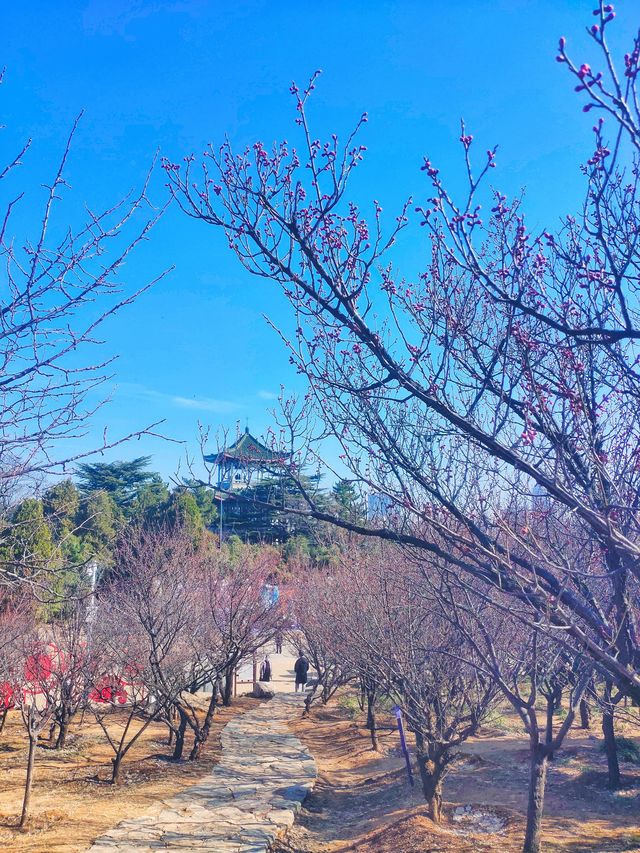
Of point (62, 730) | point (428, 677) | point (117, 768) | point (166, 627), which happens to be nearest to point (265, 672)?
point (62, 730)

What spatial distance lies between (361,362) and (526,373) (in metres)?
1.15

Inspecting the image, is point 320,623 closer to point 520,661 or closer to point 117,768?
point 117,768

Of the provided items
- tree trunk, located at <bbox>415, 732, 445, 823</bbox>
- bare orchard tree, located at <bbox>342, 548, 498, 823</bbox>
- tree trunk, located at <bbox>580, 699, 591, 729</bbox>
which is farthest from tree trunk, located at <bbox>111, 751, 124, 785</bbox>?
tree trunk, located at <bbox>580, 699, 591, 729</bbox>

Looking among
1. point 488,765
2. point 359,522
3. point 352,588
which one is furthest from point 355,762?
point 359,522

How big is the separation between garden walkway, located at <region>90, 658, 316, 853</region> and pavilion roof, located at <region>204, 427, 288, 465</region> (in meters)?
5.69

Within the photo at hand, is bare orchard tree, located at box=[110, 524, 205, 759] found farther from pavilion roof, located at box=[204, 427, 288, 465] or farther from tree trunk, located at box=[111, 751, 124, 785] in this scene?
pavilion roof, located at box=[204, 427, 288, 465]

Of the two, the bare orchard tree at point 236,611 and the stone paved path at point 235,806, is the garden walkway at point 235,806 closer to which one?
the stone paved path at point 235,806

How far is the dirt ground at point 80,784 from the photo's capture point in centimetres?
807

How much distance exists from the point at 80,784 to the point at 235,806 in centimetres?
270

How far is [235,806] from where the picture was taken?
9.80 metres

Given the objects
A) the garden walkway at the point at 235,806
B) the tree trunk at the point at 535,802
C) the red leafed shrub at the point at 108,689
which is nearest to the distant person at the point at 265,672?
the garden walkway at the point at 235,806

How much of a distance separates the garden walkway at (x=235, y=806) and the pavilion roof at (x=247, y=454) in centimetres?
569

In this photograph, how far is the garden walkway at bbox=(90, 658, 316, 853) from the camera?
8.05 m

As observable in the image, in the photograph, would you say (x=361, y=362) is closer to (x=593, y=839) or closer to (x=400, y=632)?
(x=400, y=632)
